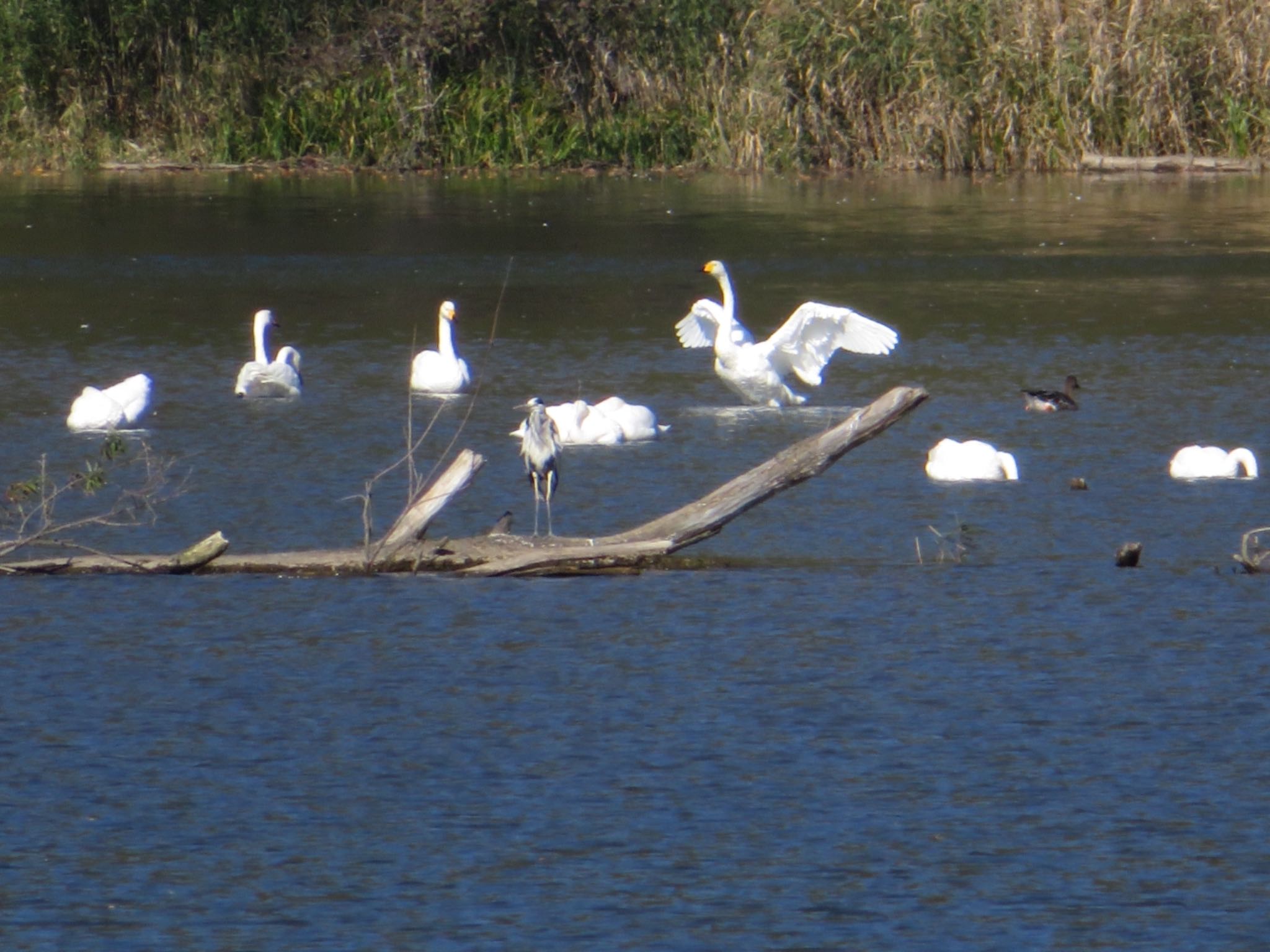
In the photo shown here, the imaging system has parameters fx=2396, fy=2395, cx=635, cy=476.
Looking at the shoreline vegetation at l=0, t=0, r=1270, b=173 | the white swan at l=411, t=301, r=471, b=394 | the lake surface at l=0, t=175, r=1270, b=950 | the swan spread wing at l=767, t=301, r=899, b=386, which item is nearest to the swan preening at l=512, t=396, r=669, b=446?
the lake surface at l=0, t=175, r=1270, b=950

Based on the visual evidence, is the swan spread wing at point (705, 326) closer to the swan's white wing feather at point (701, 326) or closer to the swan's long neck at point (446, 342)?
the swan's white wing feather at point (701, 326)

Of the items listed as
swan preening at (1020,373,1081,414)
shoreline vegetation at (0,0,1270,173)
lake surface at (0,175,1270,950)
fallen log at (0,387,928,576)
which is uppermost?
shoreline vegetation at (0,0,1270,173)

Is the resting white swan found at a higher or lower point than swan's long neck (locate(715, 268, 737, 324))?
lower

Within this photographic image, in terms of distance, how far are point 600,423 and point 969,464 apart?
2.06 meters

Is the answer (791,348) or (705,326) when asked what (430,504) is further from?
(705,326)

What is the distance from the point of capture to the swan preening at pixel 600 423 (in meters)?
12.2

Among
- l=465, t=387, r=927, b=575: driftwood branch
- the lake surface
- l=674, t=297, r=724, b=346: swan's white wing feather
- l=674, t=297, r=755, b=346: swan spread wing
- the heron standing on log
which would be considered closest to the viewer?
the lake surface

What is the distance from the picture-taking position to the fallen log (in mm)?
8883

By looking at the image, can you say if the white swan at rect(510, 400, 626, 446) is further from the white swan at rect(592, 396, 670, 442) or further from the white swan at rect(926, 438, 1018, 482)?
the white swan at rect(926, 438, 1018, 482)

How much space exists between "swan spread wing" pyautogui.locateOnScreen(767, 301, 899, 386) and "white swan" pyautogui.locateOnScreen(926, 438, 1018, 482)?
2.25 meters

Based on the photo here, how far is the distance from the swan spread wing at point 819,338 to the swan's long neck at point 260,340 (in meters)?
3.09

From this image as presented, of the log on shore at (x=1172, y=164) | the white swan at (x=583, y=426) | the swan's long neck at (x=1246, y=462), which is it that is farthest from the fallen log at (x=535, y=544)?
A: the log on shore at (x=1172, y=164)

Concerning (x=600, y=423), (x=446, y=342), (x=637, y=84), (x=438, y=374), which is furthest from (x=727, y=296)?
(x=637, y=84)

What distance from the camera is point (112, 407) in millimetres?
12883
